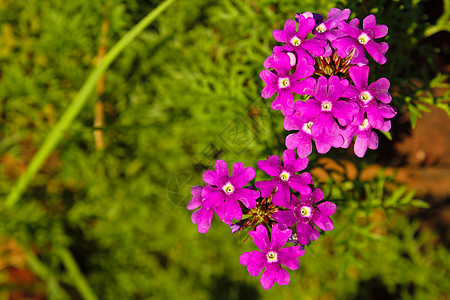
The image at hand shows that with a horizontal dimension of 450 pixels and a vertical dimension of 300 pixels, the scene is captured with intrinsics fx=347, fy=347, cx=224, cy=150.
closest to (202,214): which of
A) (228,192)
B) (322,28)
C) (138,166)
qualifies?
(228,192)

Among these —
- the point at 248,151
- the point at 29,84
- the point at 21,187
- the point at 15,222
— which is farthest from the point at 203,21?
the point at 15,222

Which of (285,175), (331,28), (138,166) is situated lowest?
(138,166)

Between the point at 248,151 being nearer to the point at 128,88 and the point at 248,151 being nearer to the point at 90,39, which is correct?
the point at 128,88

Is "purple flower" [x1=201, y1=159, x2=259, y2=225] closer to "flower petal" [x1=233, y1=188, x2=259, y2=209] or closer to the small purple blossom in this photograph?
"flower petal" [x1=233, y1=188, x2=259, y2=209]

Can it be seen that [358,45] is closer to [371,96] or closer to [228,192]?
[371,96]

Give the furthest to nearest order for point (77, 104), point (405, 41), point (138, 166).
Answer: point (138, 166)
point (77, 104)
point (405, 41)

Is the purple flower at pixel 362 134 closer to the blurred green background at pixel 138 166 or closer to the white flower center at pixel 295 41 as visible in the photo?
the white flower center at pixel 295 41

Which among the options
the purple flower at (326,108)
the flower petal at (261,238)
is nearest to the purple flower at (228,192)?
the flower petal at (261,238)

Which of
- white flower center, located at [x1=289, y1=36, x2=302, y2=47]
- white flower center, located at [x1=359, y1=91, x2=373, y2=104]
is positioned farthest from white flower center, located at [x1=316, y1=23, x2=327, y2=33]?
white flower center, located at [x1=359, y1=91, x2=373, y2=104]
